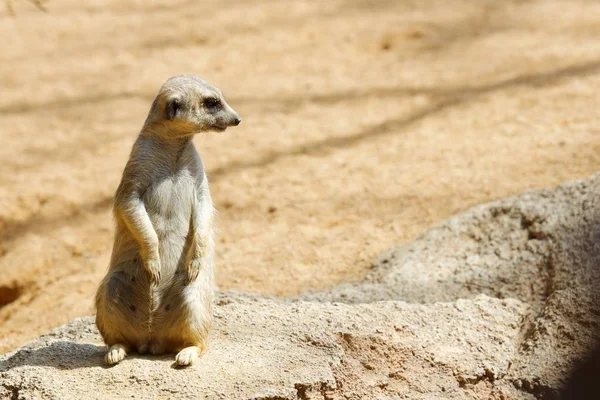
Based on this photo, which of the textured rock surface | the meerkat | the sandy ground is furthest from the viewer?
the sandy ground

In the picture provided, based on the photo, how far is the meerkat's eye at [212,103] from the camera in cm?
278

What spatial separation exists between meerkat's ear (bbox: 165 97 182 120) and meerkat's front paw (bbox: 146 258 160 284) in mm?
501

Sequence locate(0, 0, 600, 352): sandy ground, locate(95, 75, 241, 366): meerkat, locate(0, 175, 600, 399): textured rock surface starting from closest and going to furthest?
locate(0, 175, 600, 399): textured rock surface
locate(95, 75, 241, 366): meerkat
locate(0, 0, 600, 352): sandy ground

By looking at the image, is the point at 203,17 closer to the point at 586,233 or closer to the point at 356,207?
the point at 356,207

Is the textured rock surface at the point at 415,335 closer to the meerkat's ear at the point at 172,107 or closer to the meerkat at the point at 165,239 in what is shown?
the meerkat at the point at 165,239

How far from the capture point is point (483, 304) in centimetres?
324

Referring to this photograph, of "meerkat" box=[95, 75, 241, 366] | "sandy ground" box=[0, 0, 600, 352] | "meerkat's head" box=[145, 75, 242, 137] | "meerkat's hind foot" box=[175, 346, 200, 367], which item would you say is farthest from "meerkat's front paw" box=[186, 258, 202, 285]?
"sandy ground" box=[0, 0, 600, 352]

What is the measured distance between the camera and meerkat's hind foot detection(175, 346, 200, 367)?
2.58 metres

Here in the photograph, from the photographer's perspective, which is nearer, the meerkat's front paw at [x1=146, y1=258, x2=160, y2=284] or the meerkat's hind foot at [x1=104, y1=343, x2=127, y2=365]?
the meerkat's hind foot at [x1=104, y1=343, x2=127, y2=365]

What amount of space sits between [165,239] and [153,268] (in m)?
0.12

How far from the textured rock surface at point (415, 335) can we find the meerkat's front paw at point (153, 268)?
278 millimetres

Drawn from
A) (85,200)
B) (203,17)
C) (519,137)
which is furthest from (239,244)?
(203,17)

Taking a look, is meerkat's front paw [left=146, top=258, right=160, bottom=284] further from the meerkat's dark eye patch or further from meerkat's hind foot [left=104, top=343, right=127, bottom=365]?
the meerkat's dark eye patch

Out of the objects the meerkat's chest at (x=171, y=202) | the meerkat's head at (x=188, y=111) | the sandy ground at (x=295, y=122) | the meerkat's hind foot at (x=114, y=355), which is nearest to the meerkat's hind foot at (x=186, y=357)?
the meerkat's hind foot at (x=114, y=355)
